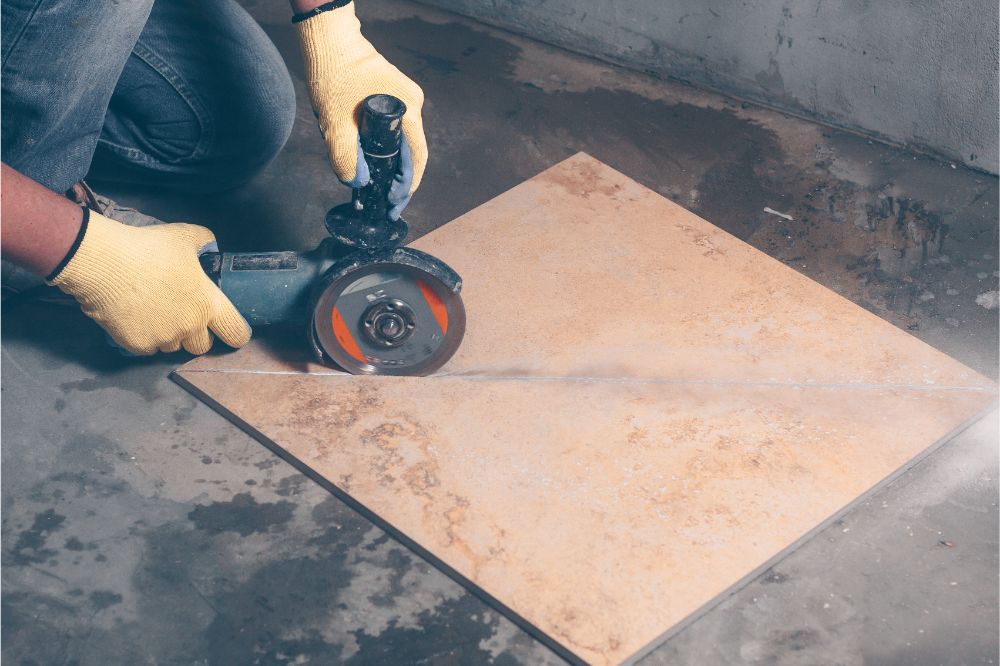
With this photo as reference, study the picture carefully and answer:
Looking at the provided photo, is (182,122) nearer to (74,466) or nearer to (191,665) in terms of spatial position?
(74,466)

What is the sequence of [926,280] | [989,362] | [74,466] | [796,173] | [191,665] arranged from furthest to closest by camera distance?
[796,173], [926,280], [989,362], [74,466], [191,665]

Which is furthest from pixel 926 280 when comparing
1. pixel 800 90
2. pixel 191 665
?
pixel 191 665

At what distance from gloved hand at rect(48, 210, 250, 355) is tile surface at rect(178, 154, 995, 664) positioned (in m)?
0.17

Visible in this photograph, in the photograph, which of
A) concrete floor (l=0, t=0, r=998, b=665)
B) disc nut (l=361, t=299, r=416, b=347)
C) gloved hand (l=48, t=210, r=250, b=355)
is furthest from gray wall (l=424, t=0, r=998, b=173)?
gloved hand (l=48, t=210, r=250, b=355)

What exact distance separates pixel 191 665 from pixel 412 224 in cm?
128

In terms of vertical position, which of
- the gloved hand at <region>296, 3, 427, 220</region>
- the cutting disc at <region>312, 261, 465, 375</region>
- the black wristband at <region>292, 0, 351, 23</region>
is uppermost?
the black wristband at <region>292, 0, 351, 23</region>

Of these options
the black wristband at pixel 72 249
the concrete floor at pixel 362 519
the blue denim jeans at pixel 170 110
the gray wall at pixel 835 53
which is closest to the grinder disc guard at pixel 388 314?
the concrete floor at pixel 362 519

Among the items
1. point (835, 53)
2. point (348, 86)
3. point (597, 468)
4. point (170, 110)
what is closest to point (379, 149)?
→ point (348, 86)

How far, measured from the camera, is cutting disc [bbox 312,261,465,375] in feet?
6.49

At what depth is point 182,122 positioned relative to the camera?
8.50ft

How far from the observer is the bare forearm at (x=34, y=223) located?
1.71 metres

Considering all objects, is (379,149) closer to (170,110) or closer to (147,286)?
(147,286)

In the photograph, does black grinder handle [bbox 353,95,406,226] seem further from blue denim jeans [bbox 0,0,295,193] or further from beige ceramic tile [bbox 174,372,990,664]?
blue denim jeans [bbox 0,0,295,193]

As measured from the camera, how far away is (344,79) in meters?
1.98
